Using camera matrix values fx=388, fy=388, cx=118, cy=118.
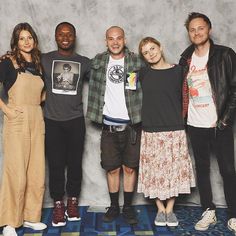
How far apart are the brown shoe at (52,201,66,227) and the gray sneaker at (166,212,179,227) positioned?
0.82 m

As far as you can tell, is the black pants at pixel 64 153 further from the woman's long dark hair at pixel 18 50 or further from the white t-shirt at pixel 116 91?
the woman's long dark hair at pixel 18 50

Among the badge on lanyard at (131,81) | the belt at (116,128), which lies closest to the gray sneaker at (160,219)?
the belt at (116,128)

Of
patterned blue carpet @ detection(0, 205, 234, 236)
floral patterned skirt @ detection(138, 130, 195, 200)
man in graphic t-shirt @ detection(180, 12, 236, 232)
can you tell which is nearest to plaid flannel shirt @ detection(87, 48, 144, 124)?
floral patterned skirt @ detection(138, 130, 195, 200)

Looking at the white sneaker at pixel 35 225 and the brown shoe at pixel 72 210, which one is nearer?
the white sneaker at pixel 35 225

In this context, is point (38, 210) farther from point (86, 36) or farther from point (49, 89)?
point (86, 36)

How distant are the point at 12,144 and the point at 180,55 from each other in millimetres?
1575

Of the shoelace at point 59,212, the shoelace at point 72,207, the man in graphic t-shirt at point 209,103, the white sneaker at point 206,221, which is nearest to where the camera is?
the man in graphic t-shirt at point 209,103

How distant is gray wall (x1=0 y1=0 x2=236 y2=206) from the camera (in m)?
3.28

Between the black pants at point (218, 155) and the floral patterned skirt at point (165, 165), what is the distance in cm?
8

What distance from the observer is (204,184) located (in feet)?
9.95

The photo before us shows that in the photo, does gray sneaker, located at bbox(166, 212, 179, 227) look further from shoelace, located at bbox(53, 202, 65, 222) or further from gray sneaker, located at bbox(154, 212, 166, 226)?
shoelace, located at bbox(53, 202, 65, 222)

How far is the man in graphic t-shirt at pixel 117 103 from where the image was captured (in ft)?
9.82

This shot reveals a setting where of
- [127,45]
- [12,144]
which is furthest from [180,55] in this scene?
[12,144]

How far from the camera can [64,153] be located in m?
3.12
